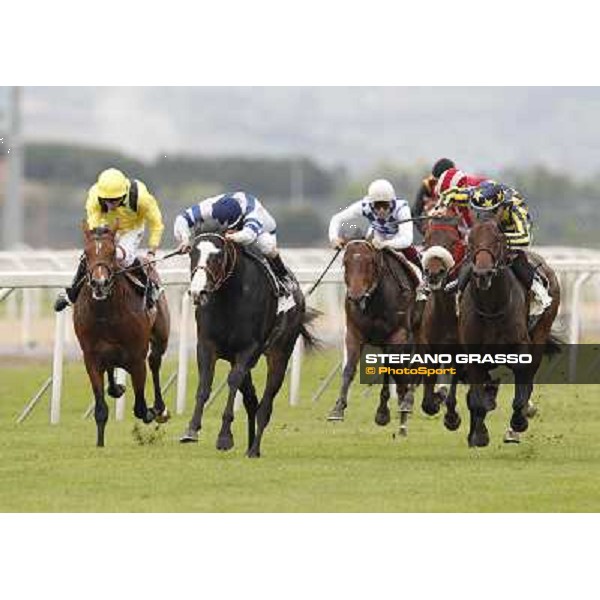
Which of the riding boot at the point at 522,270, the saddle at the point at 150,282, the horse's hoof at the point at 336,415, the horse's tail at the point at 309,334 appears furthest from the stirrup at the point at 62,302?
the riding boot at the point at 522,270

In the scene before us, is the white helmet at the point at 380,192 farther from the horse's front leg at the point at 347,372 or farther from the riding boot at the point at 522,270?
the riding boot at the point at 522,270

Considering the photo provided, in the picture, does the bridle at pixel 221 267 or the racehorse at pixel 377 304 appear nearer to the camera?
the bridle at pixel 221 267

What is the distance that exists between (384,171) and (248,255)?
66.9 metres

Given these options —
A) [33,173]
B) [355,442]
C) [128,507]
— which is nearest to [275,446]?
[355,442]

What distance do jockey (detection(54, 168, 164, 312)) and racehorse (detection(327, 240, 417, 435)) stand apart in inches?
60.3

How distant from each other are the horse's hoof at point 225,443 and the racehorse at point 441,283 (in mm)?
2021

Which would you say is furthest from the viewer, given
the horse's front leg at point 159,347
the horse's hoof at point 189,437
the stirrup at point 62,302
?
the horse's front leg at point 159,347

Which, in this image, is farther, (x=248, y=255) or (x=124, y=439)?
(x=124, y=439)

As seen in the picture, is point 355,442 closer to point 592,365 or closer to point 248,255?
point 248,255

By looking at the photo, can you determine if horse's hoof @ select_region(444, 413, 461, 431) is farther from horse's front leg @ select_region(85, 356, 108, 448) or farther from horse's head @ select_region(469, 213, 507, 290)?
horse's front leg @ select_region(85, 356, 108, 448)

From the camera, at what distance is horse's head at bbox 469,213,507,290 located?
13.9 meters

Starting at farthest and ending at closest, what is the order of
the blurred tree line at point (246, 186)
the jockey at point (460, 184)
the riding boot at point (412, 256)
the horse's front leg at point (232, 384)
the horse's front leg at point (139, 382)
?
1. the blurred tree line at point (246, 186)
2. the riding boot at point (412, 256)
3. the jockey at point (460, 184)
4. the horse's front leg at point (139, 382)
5. the horse's front leg at point (232, 384)

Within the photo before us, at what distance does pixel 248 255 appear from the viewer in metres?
14.2

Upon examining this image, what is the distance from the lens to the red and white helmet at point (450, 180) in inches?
634
